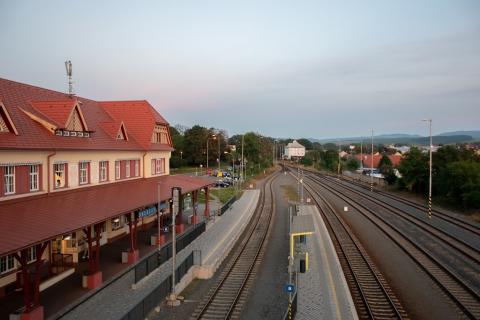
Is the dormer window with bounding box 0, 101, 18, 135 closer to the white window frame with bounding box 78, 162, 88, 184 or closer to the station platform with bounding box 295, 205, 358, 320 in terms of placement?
the white window frame with bounding box 78, 162, 88, 184

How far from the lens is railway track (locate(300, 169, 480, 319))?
15672 millimetres

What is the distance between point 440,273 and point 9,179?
19611 millimetres

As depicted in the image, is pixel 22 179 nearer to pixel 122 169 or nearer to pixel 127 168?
pixel 122 169

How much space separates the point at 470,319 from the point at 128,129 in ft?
80.4

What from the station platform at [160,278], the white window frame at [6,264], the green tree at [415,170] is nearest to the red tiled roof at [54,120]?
the white window frame at [6,264]

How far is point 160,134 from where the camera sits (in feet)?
111

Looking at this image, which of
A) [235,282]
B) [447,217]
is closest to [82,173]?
[235,282]

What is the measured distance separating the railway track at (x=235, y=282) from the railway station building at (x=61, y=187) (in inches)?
191

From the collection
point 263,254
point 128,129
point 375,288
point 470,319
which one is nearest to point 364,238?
point 263,254

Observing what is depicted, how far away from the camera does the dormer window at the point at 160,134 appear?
105ft

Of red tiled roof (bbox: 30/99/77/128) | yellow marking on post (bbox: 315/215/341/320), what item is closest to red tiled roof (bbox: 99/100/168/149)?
red tiled roof (bbox: 30/99/77/128)

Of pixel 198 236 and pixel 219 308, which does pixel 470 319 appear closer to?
pixel 219 308

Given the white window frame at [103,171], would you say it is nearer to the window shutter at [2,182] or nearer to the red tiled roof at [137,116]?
the red tiled roof at [137,116]

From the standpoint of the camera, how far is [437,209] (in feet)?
133
